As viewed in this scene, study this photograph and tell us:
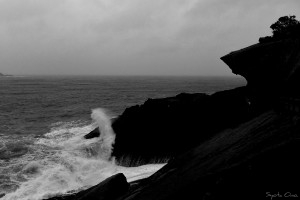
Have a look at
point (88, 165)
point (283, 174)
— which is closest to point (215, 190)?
point (283, 174)

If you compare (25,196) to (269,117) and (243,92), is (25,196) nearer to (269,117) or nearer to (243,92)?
(269,117)

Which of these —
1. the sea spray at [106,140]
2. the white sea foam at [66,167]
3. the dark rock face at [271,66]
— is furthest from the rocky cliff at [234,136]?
the white sea foam at [66,167]

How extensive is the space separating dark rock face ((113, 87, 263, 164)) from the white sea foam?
2.15 m

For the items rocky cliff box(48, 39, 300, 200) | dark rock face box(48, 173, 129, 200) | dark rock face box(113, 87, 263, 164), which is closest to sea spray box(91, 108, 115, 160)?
dark rock face box(113, 87, 263, 164)

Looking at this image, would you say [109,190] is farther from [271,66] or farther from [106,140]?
[106,140]

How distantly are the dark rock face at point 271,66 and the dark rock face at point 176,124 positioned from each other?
5.84m

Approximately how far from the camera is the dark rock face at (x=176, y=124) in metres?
30.0

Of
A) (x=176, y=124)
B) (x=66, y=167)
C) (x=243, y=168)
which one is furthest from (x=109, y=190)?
(x=176, y=124)

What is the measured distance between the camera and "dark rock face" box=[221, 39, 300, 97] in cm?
1761

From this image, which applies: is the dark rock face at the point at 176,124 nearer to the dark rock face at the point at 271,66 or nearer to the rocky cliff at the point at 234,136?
the rocky cliff at the point at 234,136

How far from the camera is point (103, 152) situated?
3186cm

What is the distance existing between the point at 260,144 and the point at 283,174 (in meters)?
2.57

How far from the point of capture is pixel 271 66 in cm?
2042

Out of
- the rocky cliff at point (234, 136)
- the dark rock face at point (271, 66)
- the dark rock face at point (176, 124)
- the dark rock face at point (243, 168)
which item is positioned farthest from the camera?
the dark rock face at point (176, 124)
